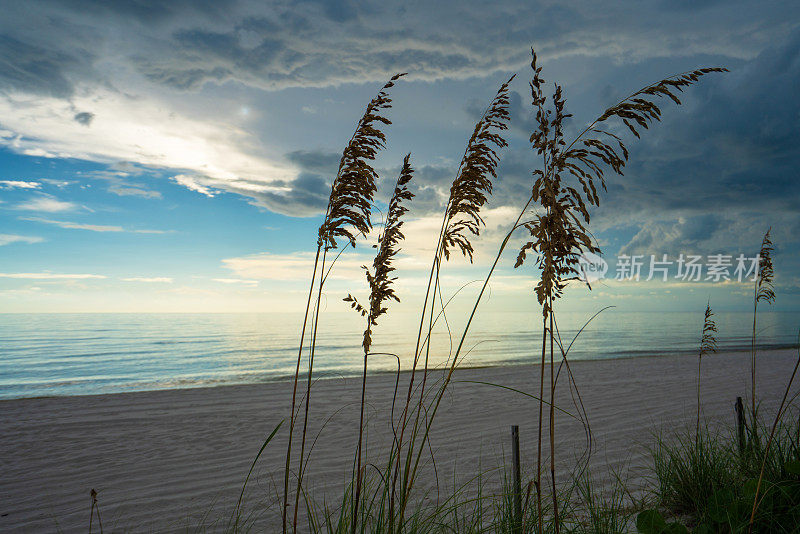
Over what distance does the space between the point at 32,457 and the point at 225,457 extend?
3.11 meters

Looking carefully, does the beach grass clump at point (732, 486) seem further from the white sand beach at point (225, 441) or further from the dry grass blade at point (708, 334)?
the white sand beach at point (225, 441)

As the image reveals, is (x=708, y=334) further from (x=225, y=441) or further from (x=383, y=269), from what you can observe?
(x=225, y=441)

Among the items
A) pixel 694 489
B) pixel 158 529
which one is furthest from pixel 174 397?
pixel 694 489

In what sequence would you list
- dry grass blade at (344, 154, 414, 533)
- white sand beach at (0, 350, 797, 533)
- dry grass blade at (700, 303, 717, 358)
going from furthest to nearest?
white sand beach at (0, 350, 797, 533), dry grass blade at (700, 303, 717, 358), dry grass blade at (344, 154, 414, 533)

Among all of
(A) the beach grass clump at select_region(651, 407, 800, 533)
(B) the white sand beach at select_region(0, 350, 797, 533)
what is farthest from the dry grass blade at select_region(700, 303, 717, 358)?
(B) the white sand beach at select_region(0, 350, 797, 533)

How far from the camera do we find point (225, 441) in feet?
27.0

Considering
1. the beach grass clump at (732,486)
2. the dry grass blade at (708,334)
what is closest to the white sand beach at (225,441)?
the beach grass clump at (732,486)

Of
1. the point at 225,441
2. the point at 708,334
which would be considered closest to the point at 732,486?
the point at 708,334

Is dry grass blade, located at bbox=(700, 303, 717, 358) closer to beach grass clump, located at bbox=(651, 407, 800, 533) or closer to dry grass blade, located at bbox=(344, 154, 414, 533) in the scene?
beach grass clump, located at bbox=(651, 407, 800, 533)

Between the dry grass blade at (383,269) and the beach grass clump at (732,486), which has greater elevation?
the dry grass blade at (383,269)

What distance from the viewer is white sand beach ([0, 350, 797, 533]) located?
5.49m

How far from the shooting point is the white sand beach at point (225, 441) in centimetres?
549

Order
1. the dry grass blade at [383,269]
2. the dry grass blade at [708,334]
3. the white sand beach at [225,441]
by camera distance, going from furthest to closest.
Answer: the white sand beach at [225,441] < the dry grass blade at [708,334] < the dry grass blade at [383,269]

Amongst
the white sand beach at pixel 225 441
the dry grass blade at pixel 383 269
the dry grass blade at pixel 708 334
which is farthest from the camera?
the white sand beach at pixel 225 441
